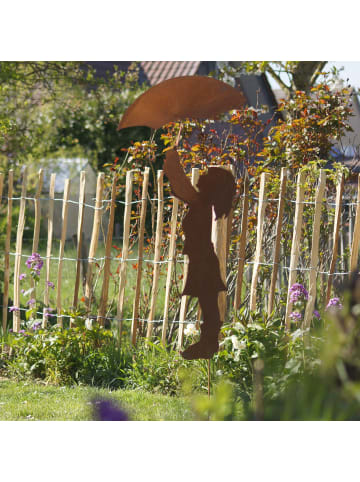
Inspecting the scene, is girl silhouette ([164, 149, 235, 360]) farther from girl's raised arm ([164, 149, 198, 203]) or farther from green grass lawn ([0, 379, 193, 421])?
green grass lawn ([0, 379, 193, 421])

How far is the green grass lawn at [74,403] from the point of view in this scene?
2961mm

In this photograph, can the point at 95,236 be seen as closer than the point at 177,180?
No

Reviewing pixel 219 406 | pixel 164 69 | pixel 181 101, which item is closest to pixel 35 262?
pixel 181 101

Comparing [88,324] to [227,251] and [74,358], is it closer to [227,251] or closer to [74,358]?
[74,358]

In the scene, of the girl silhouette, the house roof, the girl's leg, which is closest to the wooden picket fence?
the girl's leg

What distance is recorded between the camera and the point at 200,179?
8.59 feet

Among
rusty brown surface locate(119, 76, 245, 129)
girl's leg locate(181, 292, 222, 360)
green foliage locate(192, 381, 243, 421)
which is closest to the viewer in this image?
green foliage locate(192, 381, 243, 421)

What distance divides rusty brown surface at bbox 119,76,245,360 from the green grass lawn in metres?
0.62

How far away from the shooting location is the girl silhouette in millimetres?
2600

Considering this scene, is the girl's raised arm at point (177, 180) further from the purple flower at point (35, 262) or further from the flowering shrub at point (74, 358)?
the purple flower at point (35, 262)

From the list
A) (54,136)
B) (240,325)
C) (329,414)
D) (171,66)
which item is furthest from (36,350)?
(171,66)

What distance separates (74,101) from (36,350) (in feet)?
20.8

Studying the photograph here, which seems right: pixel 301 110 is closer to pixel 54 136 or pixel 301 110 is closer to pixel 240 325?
pixel 240 325

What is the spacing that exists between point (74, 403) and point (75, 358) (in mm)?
440
